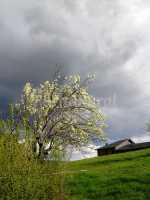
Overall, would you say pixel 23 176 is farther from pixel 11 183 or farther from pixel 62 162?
pixel 62 162

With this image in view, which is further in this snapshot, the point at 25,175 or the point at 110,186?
the point at 110,186

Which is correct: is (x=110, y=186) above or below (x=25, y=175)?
below

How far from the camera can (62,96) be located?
44625 millimetres

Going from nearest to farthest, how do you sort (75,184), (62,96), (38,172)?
(38,172) < (75,184) < (62,96)

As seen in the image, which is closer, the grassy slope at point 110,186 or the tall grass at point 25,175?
the tall grass at point 25,175

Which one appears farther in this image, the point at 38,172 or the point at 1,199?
the point at 38,172

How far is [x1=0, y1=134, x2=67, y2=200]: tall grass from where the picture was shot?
13767 mm


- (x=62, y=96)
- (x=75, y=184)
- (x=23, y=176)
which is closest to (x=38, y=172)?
(x=23, y=176)

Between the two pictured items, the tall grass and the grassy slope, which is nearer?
the tall grass

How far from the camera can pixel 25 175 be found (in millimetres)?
14180

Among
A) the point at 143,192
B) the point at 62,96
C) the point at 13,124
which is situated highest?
the point at 62,96

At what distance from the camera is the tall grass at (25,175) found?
1377cm

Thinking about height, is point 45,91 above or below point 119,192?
above

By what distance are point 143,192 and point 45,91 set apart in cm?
2405
